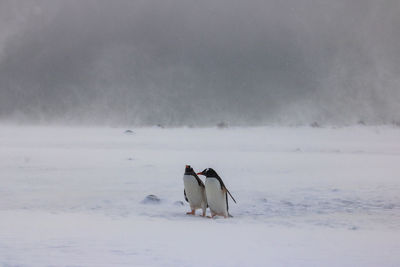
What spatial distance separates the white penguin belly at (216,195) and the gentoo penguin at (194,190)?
0.24m

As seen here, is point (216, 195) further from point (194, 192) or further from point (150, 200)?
point (150, 200)

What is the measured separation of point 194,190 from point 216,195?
0.39 m

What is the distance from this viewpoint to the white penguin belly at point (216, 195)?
6410 millimetres

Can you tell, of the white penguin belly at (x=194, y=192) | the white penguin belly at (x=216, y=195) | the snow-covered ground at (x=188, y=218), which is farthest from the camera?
the white penguin belly at (x=194, y=192)

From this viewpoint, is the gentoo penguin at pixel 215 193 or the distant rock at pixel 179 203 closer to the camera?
the gentoo penguin at pixel 215 193

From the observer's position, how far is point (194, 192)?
6715 mm

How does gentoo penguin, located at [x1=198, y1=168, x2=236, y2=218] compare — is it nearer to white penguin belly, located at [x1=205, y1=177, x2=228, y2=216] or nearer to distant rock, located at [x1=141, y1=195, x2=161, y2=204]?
white penguin belly, located at [x1=205, y1=177, x2=228, y2=216]

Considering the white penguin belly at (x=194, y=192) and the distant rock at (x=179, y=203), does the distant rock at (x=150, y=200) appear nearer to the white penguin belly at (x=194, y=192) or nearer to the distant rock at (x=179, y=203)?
the distant rock at (x=179, y=203)

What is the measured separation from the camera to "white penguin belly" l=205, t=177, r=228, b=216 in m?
6.41

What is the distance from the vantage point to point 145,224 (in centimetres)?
566

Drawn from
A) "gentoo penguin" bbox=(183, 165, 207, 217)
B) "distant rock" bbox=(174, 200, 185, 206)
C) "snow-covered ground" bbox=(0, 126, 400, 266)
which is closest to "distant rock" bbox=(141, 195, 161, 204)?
"snow-covered ground" bbox=(0, 126, 400, 266)

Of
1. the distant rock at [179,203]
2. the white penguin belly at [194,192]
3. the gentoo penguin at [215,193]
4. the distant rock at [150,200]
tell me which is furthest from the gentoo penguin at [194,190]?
the distant rock at [150,200]

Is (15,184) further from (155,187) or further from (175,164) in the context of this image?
(175,164)

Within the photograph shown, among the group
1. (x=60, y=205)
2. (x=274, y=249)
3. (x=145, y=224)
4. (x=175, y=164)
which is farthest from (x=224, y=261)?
(x=175, y=164)
